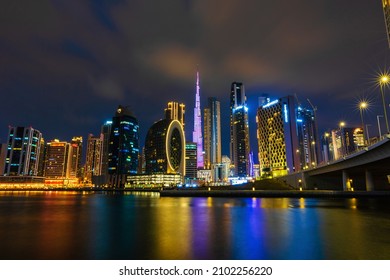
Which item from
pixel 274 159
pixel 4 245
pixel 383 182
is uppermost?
pixel 274 159

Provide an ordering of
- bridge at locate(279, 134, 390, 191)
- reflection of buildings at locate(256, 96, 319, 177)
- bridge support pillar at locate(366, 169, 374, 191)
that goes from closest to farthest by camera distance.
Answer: bridge at locate(279, 134, 390, 191) → bridge support pillar at locate(366, 169, 374, 191) → reflection of buildings at locate(256, 96, 319, 177)

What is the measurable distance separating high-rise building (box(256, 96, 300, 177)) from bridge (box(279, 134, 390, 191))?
46.1 metres

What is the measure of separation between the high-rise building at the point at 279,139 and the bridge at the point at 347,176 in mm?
46132

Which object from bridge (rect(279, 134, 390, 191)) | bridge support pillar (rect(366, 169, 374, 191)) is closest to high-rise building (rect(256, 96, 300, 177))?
bridge (rect(279, 134, 390, 191))

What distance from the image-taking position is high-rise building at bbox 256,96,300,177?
163250 mm

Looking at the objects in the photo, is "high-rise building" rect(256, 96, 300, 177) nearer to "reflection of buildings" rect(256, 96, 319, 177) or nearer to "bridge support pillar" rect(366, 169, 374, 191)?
"reflection of buildings" rect(256, 96, 319, 177)

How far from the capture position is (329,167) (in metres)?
78.9

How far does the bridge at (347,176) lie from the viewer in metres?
63.5

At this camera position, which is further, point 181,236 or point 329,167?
point 329,167

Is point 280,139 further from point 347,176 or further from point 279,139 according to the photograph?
point 347,176

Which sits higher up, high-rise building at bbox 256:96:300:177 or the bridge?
high-rise building at bbox 256:96:300:177
